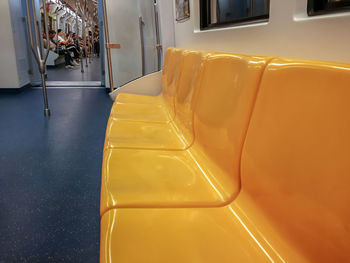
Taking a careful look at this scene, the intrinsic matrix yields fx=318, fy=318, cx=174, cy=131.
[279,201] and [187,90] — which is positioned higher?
[187,90]

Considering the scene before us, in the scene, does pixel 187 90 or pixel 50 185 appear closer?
pixel 187 90

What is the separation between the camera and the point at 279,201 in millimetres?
867

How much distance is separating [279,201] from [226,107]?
496mm

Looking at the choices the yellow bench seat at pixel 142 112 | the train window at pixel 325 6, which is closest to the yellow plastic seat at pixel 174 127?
the yellow bench seat at pixel 142 112

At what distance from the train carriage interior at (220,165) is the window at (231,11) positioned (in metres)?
0.01

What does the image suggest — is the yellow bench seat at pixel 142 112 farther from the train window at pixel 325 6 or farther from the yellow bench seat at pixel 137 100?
the train window at pixel 325 6

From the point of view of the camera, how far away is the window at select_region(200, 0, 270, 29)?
1.88 m

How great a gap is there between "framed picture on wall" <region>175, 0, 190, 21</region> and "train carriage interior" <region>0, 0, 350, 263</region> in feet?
0.52

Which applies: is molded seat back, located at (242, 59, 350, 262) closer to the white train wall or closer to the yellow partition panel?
the white train wall

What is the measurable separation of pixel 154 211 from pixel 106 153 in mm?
636

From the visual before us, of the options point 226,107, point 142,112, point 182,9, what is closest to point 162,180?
point 226,107

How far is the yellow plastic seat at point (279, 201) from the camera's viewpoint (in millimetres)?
692

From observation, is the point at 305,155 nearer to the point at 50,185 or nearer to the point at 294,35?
the point at 294,35

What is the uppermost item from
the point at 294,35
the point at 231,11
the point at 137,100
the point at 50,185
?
the point at 231,11
